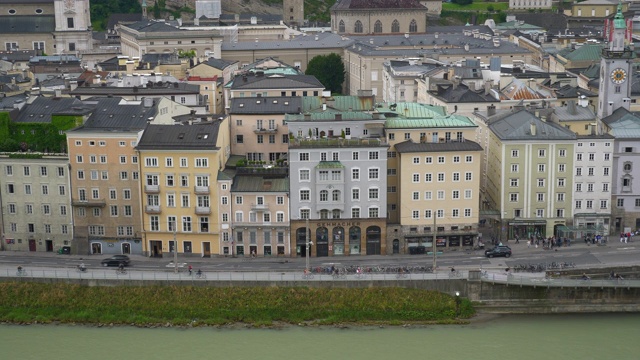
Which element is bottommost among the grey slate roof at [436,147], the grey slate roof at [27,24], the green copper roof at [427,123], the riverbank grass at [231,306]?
the riverbank grass at [231,306]

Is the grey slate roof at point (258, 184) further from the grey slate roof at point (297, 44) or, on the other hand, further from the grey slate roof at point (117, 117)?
the grey slate roof at point (297, 44)

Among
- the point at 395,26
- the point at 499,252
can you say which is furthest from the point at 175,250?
the point at 395,26

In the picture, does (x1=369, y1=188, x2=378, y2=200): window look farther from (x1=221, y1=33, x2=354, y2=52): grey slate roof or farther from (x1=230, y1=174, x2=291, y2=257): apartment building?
(x1=221, y1=33, x2=354, y2=52): grey slate roof

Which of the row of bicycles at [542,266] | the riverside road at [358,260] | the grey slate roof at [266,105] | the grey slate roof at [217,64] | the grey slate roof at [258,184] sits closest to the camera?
the row of bicycles at [542,266]

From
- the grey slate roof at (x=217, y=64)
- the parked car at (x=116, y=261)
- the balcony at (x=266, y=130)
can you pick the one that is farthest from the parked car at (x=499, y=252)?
the grey slate roof at (x=217, y=64)

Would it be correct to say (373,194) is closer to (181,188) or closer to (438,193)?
(438,193)

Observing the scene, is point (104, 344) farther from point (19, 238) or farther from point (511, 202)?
point (511, 202)

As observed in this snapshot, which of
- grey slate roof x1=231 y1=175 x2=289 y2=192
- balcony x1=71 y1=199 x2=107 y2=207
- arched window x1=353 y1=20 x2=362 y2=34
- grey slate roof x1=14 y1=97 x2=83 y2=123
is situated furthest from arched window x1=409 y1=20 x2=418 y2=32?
balcony x1=71 y1=199 x2=107 y2=207
